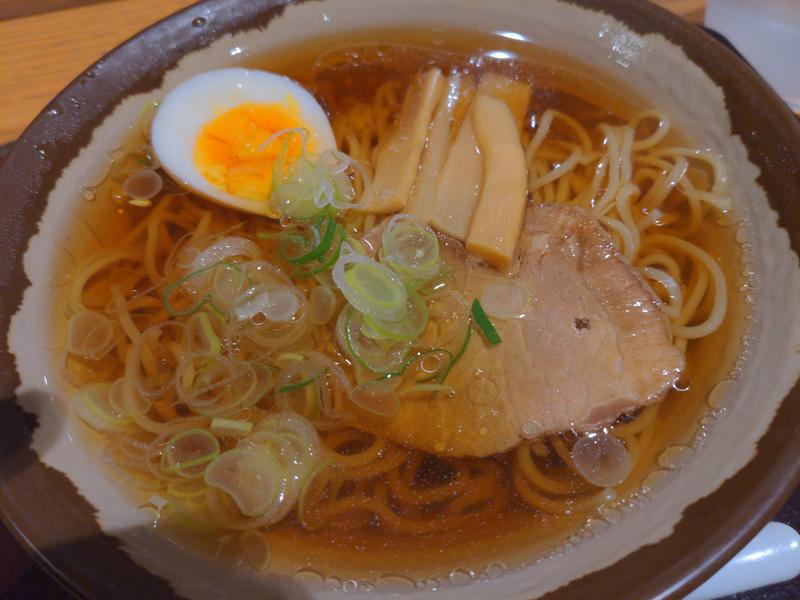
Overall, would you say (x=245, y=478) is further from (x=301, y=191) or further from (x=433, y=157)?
(x=433, y=157)

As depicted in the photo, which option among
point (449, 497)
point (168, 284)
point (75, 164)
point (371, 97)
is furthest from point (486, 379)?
point (75, 164)

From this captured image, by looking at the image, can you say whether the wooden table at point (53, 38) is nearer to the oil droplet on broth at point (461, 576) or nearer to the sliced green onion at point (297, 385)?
the sliced green onion at point (297, 385)

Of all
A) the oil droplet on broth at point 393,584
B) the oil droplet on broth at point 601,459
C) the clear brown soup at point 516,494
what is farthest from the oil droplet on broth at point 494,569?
the oil droplet on broth at point 601,459

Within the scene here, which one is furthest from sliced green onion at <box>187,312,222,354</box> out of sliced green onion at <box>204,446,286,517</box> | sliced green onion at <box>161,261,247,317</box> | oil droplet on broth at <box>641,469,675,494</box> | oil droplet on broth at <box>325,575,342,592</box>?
oil droplet on broth at <box>641,469,675,494</box>

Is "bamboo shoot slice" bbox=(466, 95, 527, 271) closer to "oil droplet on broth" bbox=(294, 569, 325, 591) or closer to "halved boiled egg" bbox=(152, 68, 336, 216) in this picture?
"halved boiled egg" bbox=(152, 68, 336, 216)

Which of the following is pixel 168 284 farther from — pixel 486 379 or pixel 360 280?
pixel 486 379
